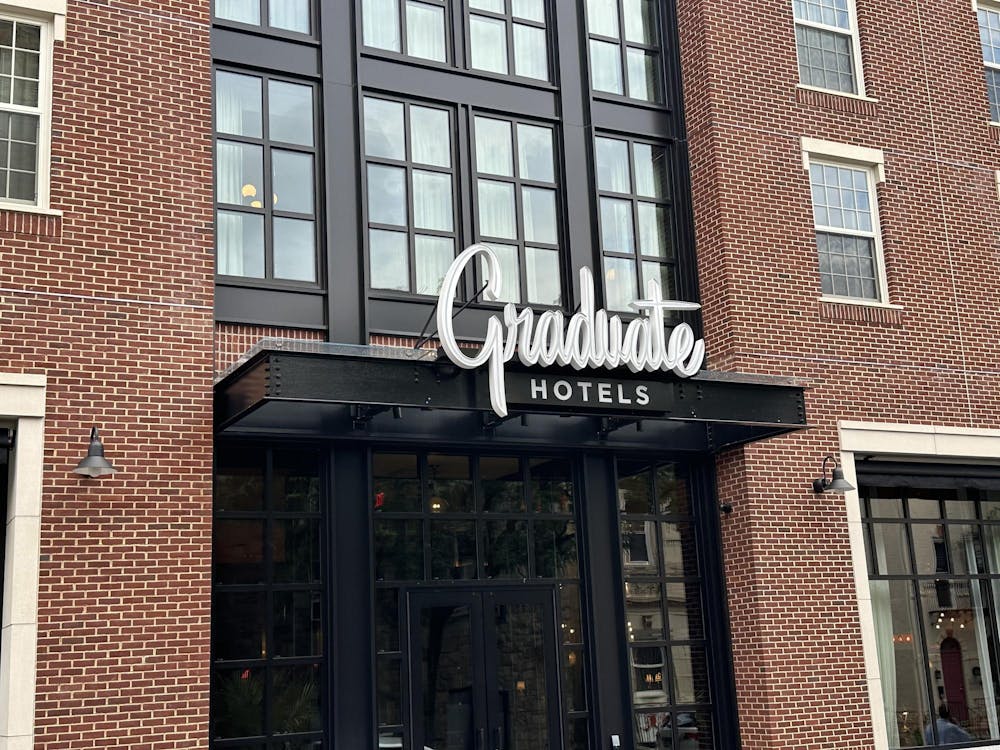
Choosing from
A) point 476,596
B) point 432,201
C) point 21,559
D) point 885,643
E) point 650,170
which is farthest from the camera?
point 650,170

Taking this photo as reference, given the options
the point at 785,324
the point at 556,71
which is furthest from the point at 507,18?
the point at 785,324

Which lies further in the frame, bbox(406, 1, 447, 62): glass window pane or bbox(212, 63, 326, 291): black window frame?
bbox(406, 1, 447, 62): glass window pane

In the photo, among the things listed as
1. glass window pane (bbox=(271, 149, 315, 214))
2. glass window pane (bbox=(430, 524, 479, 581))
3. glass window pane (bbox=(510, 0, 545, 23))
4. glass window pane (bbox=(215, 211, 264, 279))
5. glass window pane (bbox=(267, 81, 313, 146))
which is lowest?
glass window pane (bbox=(430, 524, 479, 581))

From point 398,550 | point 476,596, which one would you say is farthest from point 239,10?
point 476,596

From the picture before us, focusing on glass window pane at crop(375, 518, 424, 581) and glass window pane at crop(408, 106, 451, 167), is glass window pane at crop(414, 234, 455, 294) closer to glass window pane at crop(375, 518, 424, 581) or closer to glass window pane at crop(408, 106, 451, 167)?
glass window pane at crop(408, 106, 451, 167)

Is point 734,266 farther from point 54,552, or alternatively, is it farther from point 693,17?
point 54,552

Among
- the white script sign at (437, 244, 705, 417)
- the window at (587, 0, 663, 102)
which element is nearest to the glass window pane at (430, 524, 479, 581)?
the white script sign at (437, 244, 705, 417)

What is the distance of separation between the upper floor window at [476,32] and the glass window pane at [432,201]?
1548mm

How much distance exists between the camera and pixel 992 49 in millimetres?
18078

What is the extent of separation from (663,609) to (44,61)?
9.35m

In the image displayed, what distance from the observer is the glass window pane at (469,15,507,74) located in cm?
1426

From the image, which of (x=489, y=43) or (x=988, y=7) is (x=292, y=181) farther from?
(x=988, y=7)

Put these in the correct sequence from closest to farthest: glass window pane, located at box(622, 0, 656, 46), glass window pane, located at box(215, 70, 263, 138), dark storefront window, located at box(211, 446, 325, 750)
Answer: dark storefront window, located at box(211, 446, 325, 750), glass window pane, located at box(215, 70, 263, 138), glass window pane, located at box(622, 0, 656, 46)

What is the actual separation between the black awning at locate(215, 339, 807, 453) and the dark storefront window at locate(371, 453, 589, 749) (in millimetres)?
490
